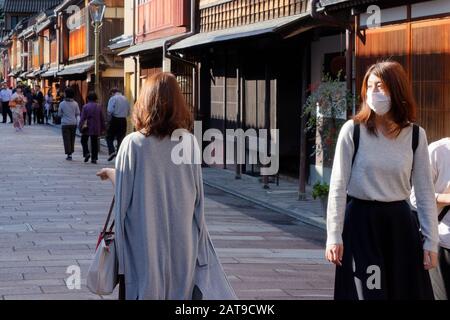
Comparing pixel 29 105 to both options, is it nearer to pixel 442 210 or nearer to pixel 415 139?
pixel 442 210

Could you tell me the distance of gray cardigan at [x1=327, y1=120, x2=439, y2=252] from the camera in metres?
5.21

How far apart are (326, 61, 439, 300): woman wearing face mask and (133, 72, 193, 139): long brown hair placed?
2.86ft

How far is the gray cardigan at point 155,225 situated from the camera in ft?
17.7

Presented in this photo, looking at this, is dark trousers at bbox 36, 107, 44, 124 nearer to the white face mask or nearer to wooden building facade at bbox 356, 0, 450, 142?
wooden building facade at bbox 356, 0, 450, 142

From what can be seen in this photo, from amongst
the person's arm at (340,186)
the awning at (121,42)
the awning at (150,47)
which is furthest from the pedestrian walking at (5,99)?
the person's arm at (340,186)

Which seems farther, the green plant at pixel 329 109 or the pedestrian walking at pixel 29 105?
the pedestrian walking at pixel 29 105

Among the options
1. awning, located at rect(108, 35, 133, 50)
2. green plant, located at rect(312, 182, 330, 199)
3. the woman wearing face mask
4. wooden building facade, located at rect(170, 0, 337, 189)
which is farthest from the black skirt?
awning, located at rect(108, 35, 133, 50)

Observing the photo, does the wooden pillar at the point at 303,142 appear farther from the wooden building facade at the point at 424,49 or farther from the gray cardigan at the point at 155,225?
the gray cardigan at the point at 155,225

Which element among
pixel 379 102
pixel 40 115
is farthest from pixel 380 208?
pixel 40 115

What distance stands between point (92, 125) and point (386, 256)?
64.2 feet

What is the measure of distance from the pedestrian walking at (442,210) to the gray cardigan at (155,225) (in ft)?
3.90

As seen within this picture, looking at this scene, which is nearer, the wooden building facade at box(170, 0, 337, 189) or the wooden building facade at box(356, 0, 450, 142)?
the wooden building facade at box(356, 0, 450, 142)

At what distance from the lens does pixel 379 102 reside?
17.1 ft
